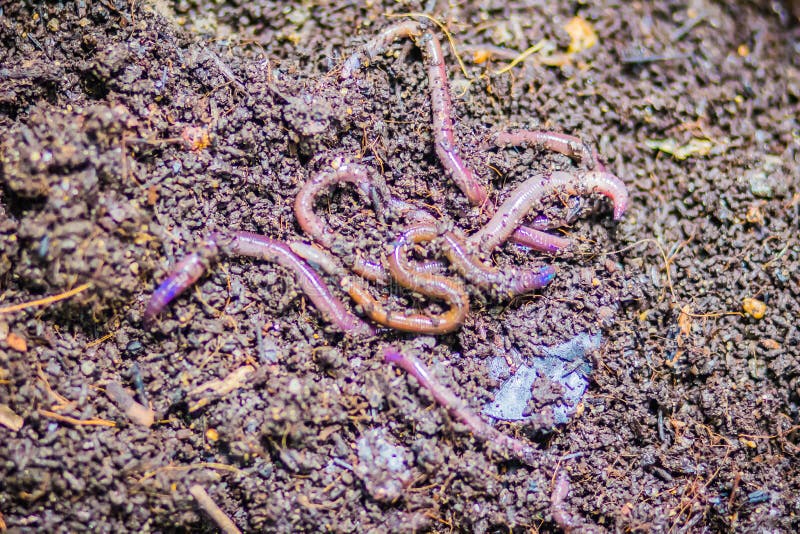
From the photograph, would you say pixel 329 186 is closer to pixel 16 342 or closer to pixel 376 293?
pixel 376 293

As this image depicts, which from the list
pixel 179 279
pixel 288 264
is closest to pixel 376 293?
pixel 288 264

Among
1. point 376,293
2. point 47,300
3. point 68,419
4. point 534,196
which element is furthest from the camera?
point 534,196

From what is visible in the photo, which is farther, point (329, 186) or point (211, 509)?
point (329, 186)

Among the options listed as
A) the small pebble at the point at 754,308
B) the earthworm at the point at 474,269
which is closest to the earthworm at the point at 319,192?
the earthworm at the point at 474,269

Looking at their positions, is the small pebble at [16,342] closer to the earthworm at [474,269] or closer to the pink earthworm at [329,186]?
the pink earthworm at [329,186]

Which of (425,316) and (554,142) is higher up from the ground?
(554,142)

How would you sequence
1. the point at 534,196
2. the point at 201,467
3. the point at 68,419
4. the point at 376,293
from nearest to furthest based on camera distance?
the point at 68,419 < the point at 201,467 < the point at 376,293 < the point at 534,196

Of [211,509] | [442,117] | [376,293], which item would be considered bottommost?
[211,509]

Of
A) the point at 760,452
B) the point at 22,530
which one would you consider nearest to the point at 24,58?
the point at 22,530
